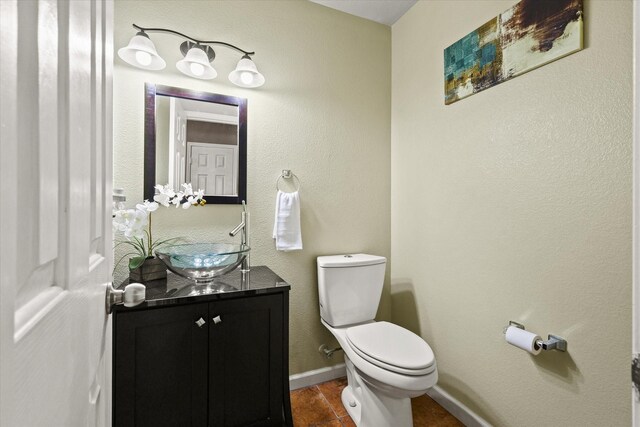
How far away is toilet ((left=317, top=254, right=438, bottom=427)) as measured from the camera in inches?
50.3

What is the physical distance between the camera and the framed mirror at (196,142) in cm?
157

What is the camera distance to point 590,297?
112 centimetres

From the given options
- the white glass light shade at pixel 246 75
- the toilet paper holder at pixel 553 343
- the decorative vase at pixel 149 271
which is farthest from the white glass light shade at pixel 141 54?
the toilet paper holder at pixel 553 343

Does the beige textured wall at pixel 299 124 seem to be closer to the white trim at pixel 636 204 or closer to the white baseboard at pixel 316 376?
the white baseboard at pixel 316 376

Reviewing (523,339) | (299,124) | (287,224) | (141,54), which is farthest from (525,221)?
(141,54)

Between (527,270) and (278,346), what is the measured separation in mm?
1221

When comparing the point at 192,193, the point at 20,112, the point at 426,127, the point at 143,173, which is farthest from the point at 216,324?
the point at 426,127

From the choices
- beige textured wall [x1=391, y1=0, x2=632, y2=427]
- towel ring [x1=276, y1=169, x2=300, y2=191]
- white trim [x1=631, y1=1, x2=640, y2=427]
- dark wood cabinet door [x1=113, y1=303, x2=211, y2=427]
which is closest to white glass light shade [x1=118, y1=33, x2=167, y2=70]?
towel ring [x1=276, y1=169, x2=300, y2=191]

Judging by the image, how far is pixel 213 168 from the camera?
5.60ft

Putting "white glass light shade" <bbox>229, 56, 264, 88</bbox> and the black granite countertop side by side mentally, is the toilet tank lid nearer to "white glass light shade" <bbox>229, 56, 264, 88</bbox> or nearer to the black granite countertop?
the black granite countertop

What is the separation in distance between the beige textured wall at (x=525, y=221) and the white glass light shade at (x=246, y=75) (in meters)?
1.06

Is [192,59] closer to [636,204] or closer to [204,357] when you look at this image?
[204,357]

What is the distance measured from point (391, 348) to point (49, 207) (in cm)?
144

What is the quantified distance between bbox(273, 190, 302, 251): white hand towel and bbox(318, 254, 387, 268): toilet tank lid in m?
0.18
